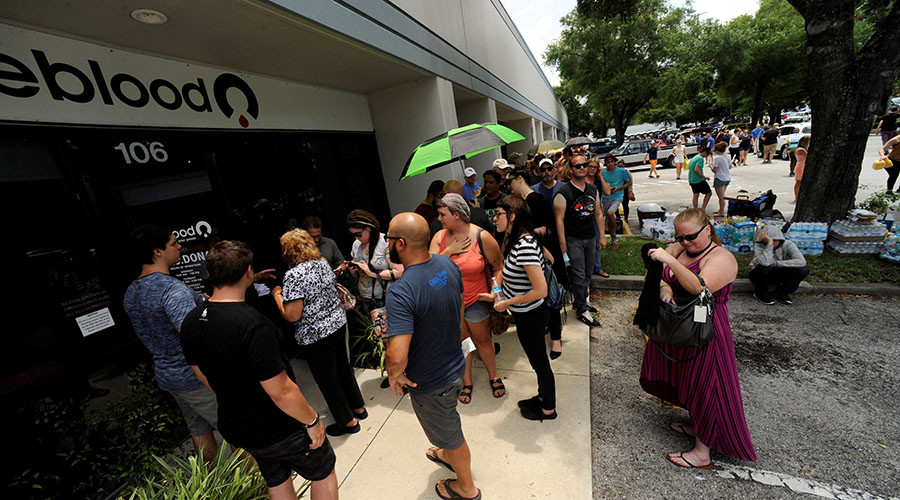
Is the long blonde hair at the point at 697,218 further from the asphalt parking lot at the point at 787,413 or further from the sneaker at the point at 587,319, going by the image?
the sneaker at the point at 587,319

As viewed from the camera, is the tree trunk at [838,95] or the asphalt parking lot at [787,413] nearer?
the asphalt parking lot at [787,413]

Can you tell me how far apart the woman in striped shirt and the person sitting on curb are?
3816 mm

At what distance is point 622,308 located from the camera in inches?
197

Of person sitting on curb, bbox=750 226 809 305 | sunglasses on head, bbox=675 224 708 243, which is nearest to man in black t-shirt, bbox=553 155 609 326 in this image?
sunglasses on head, bbox=675 224 708 243

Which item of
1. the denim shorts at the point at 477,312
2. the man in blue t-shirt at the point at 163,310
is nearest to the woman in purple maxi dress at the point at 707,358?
the denim shorts at the point at 477,312

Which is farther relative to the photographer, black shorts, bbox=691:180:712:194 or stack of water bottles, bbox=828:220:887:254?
black shorts, bbox=691:180:712:194

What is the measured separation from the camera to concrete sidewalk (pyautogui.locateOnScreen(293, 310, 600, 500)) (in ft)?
8.38

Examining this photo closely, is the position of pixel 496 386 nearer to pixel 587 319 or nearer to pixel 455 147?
pixel 587 319

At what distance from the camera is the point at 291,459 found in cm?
202

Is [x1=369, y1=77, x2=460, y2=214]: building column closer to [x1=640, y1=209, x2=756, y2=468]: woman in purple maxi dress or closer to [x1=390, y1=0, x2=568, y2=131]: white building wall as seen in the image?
[x1=390, y1=0, x2=568, y2=131]: white building wall

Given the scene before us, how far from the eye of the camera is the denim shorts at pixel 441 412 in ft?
6.95

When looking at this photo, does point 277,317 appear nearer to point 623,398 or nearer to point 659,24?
point 623,398

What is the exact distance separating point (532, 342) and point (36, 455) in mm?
3575

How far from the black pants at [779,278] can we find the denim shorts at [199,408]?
6.36 metres
